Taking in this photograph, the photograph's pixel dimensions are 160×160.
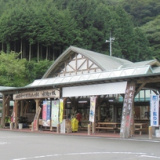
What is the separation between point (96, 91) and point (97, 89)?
14 cm

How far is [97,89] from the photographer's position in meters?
16.7

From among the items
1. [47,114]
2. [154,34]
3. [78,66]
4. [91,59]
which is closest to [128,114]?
[47,114]

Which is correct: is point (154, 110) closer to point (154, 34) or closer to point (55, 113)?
point (55, 113)

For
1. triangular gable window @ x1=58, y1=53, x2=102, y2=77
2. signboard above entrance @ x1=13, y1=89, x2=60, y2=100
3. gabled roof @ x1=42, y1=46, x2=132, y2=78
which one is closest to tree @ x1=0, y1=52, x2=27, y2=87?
gabled roof @ x1=42, y1=46, x2=132, y2=78

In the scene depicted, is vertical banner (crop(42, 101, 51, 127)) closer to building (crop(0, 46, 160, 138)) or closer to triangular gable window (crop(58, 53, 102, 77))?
building (crop(0, 46, 160, 138))

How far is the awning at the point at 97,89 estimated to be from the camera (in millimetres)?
15508

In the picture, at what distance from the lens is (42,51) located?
4725cm

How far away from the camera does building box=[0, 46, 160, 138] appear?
14.8 meters

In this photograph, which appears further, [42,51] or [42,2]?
[42,2]

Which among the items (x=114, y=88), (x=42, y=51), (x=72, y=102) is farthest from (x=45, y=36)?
(x=114, y=88)

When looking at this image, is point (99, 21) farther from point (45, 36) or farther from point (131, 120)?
point (131, 120)

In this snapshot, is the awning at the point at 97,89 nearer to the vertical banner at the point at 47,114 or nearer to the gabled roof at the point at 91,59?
the vertical banner at the point at 47,114

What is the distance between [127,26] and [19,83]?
22.3 metres

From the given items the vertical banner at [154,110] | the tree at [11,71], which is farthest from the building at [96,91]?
the tree at [11,71]
